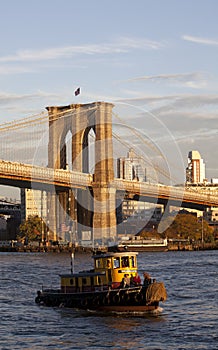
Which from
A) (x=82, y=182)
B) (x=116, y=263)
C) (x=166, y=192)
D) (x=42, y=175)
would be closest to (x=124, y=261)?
(x=116, y=263)

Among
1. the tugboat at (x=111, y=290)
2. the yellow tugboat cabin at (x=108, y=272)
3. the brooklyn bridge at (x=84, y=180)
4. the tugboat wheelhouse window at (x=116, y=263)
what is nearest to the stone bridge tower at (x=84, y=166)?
the brooklyn bridge at (x=84, y=180)

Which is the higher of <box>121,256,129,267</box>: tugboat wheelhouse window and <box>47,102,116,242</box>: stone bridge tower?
<box>47,102,116,242</box>: stone bridge tower

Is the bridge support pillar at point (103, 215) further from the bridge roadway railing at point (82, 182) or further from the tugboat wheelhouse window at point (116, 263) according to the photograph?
the tugboat wheelhouse window at point (116, 263)

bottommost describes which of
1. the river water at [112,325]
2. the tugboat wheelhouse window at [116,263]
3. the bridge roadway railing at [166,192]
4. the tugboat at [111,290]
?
the river water at [112,325]

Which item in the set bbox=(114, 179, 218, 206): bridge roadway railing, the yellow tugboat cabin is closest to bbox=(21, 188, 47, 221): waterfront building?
bbox=(114, 179, 218, 206): bridge roadway railing

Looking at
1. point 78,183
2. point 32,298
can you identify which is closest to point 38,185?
point 78,183

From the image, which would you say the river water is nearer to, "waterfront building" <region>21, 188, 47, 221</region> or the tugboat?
the tugboat
